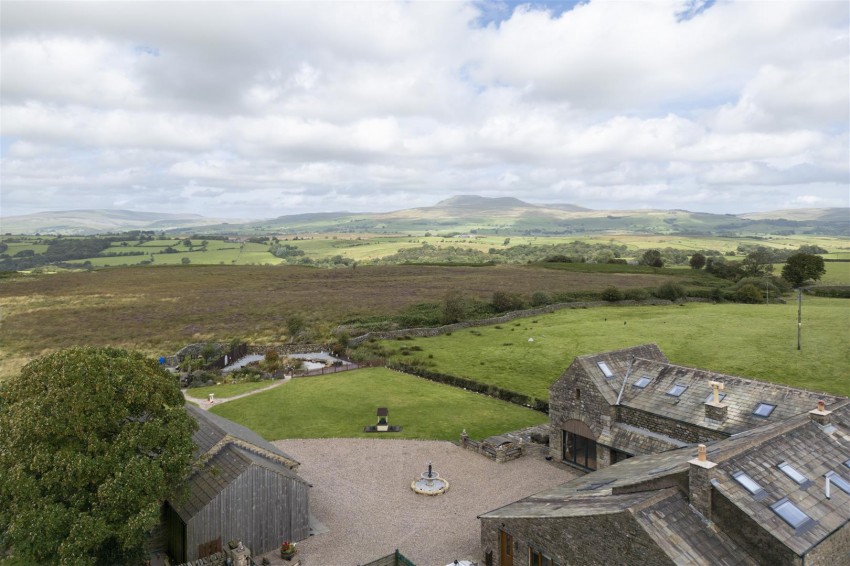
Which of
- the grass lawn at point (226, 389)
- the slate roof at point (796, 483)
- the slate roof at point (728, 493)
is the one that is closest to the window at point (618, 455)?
the slate roof at point (728, 493)

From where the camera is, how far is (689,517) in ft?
52.4

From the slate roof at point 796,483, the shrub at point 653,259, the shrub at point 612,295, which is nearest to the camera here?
the slate roof at point 796,483

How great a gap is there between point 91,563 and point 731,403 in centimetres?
2777

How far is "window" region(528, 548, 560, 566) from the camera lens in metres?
18.4

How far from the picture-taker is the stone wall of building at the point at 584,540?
15.0 m

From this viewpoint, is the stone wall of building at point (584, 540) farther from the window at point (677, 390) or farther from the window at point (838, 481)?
the window at point (677, 390)

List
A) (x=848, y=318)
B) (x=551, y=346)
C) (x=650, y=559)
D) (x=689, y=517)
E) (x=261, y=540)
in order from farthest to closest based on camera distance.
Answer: (x=848, y=318), (x=551, y=346), (x=261, y=540), (x=689, y=517), (x=650, y=559)

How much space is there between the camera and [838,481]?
18.3 meters

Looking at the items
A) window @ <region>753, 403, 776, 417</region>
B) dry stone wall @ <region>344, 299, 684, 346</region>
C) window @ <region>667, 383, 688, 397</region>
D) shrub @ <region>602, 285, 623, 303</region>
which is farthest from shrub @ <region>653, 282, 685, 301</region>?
window @ <region>753, 403, 776, 417</region>

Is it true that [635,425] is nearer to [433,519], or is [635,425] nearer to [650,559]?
[433,519]

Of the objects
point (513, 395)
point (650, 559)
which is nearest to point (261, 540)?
point (650, 559)

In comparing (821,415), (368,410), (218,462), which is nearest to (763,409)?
(821,415)

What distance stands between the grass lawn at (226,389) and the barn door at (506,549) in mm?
34245

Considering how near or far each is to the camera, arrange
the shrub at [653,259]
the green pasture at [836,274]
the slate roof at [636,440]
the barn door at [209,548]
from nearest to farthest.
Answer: the barn door at [209,548]
the slate roof at [636,440]
the green pasture at [836,274]
the shrub at [653,259]
